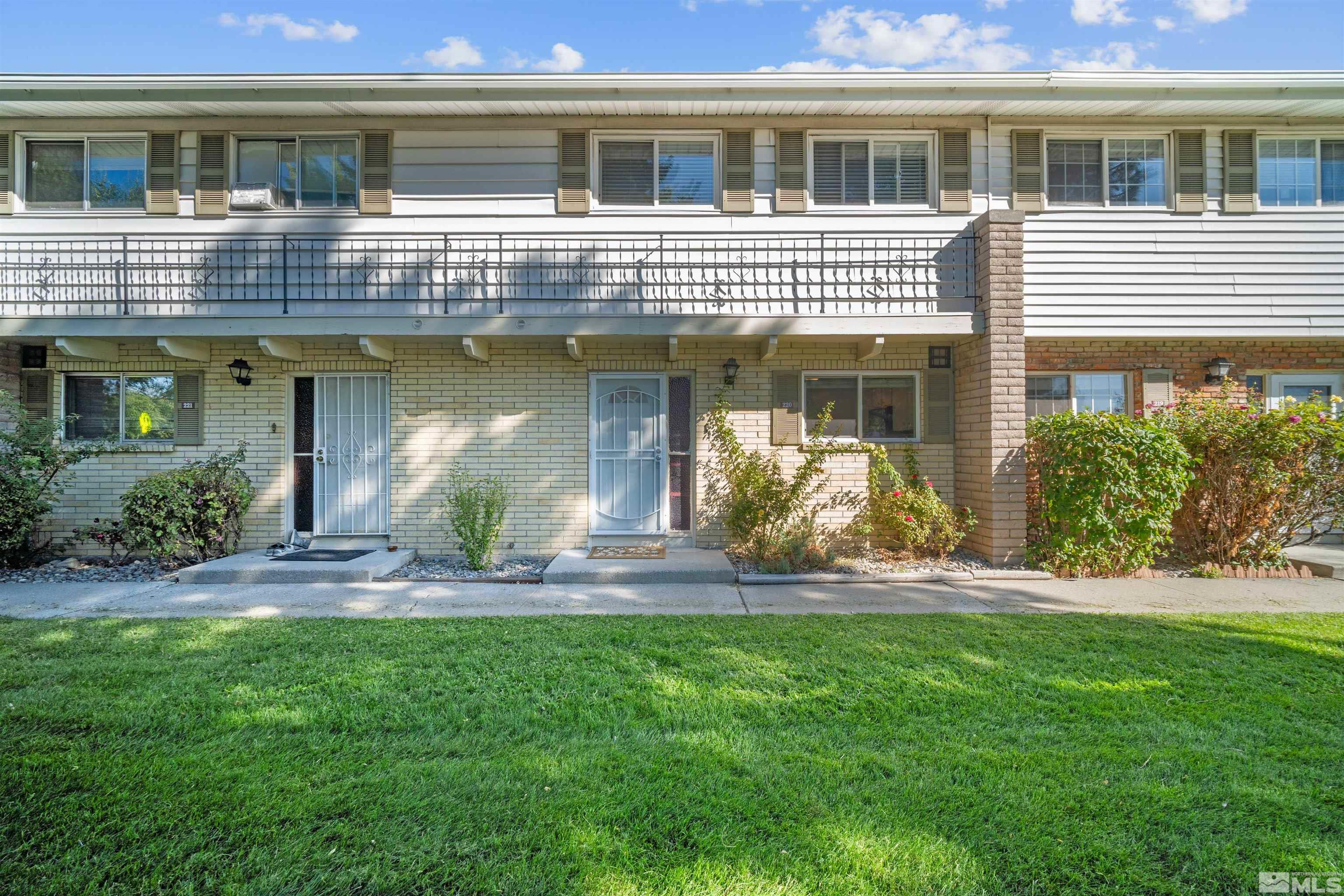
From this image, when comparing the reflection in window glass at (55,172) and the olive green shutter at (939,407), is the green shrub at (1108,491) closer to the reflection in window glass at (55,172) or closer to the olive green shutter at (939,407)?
the olive green shutter at (939,407)

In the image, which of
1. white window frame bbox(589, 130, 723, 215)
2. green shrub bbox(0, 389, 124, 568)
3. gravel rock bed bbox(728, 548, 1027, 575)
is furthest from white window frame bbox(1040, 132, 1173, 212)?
green shrub bbox(0, 389, 124, 568)

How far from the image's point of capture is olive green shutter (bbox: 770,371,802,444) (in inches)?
330

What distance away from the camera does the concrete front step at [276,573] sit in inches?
269

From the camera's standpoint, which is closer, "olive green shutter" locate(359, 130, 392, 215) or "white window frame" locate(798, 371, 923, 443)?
"olive green shutter" locate(359, 130, 392, 215)

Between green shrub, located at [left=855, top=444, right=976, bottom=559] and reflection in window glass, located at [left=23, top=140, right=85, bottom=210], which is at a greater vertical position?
reflection in window glass, located at [left=23, top=140, right=85, bottom=210]

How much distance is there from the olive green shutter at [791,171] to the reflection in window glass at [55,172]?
9.45 meters

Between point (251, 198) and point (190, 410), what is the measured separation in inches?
116

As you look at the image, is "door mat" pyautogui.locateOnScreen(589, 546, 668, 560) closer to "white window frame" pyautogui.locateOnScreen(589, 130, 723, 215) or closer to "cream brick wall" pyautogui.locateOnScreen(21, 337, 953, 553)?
"cream brick wall" pyautogui.locateOnScreen(21, 337, 953, 553)

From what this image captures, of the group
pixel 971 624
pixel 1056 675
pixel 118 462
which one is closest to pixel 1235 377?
pixel 971 624

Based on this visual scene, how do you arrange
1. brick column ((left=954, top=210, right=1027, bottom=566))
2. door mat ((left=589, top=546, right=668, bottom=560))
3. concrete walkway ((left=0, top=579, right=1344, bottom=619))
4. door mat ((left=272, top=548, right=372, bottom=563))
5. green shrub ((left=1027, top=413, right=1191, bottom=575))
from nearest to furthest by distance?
concrete walkway ((left=0, top=579, right=1344, bottom=619)), green shrub ((left=1027, top=413, right=1191, bottom=575)), brick column ((left=954, top=210, right=1027, bottom=566)), door mat ((left=272, top=548, right=372, bottom=563)), door mat ((left=589, top=546, right=668, bottom=560))

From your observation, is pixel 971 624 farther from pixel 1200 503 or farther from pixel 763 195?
pixel 763 195

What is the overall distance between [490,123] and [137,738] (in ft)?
25.7

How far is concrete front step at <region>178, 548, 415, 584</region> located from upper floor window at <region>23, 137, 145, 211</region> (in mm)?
5285

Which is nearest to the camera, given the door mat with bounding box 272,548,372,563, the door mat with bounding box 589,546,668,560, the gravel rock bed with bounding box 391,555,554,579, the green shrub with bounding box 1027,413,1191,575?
the green shrub with bounding box 1027,413,1191,575
